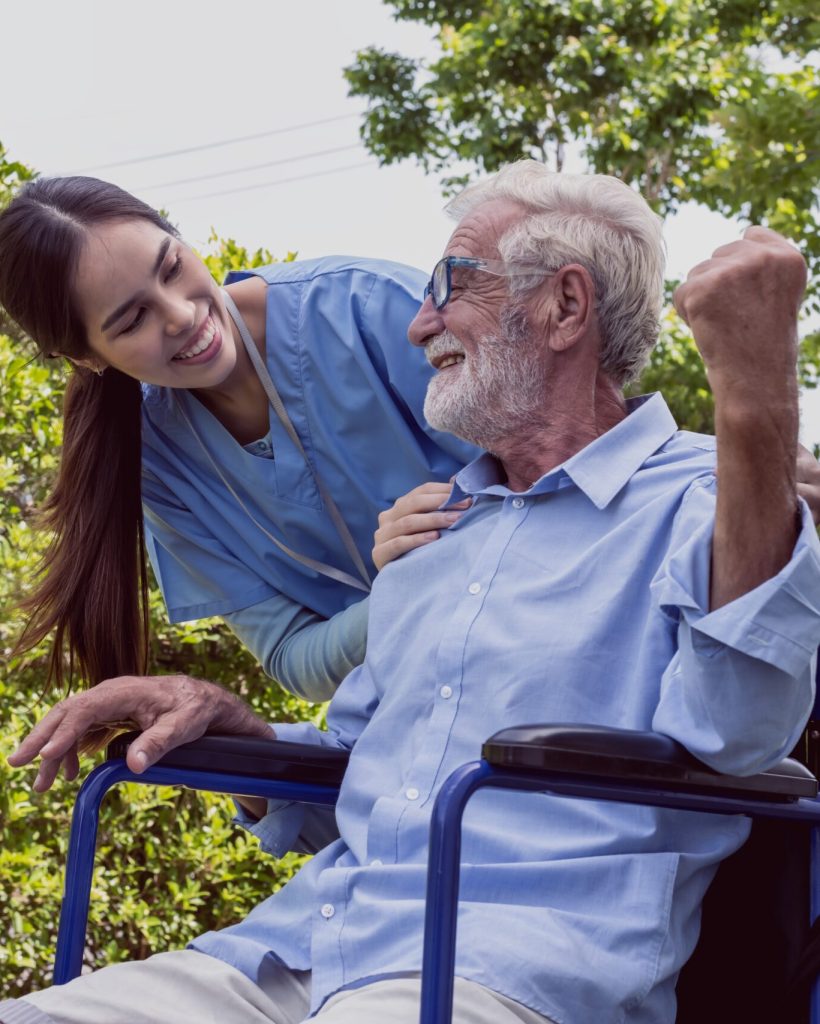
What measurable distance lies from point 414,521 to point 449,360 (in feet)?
0.78

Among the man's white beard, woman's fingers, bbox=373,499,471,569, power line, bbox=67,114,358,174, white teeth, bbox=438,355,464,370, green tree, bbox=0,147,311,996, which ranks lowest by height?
green tree, bbox=0,147,311,996

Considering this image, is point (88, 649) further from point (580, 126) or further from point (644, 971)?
point (580, 126)

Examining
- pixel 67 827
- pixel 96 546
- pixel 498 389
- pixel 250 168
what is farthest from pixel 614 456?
pixel 250 168

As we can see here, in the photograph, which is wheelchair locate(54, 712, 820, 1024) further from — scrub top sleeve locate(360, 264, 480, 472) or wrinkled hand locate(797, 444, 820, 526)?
scrub top sleeve locate(360, 264, 480, 472)

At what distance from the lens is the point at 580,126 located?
8211 millimetres

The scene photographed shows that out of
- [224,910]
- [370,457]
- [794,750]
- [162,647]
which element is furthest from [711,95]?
[794,750]

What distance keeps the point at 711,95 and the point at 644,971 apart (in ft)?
24.2

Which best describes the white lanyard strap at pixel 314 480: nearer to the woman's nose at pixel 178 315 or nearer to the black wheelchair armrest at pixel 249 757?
the woman's nose at pixel 178 315

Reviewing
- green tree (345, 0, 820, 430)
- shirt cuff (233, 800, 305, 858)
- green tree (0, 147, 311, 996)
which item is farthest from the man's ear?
green tree (345, 0, 820, 430)

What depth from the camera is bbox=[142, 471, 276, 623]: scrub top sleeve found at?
7.67 feet

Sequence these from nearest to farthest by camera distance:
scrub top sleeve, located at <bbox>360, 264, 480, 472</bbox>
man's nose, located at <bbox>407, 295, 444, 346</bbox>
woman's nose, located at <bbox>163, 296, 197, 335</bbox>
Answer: man's nose, located at <bbox>407, 295, 444, 346</bbox> → woman's nose, located at <bbox>163, 296, 197, 335</bbox> → scrub top sleeve, located at <bbox>360, 264, 480, 472</bbox>

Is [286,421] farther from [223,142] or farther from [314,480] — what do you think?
[223,142]

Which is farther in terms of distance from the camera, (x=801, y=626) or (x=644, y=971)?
Result: (x=644, y=971)

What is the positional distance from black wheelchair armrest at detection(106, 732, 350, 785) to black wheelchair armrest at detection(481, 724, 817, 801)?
1.93ft
